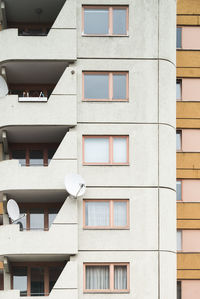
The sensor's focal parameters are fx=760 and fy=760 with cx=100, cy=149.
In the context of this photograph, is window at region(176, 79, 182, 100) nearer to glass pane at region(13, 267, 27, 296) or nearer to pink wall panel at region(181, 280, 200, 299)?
pink wall panel at region(181, 280, 200, 299)

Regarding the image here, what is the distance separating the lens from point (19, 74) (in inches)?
1372

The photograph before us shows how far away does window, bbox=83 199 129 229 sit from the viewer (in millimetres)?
32625

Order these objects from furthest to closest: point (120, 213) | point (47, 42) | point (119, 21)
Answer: point (119, 21) < point (47, 42) < point (120, 213)

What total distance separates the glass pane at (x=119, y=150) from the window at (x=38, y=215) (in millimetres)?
3817

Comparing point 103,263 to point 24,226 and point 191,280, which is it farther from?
point 191,280

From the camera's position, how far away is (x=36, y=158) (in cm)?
3509

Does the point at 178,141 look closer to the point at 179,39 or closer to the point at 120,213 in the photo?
the point at 179,39

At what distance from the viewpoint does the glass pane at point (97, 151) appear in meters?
33.1

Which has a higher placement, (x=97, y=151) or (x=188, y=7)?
(x=188, y=7)

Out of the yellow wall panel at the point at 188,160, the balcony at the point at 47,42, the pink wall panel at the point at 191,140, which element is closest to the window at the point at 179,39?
the pink wall panel at the point at 191,140

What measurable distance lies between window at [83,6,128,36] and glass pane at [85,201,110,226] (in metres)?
7.62

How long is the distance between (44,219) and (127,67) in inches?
309

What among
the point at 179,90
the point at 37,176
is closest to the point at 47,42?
the point at 37,176

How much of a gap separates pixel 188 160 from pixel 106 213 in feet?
28.8
